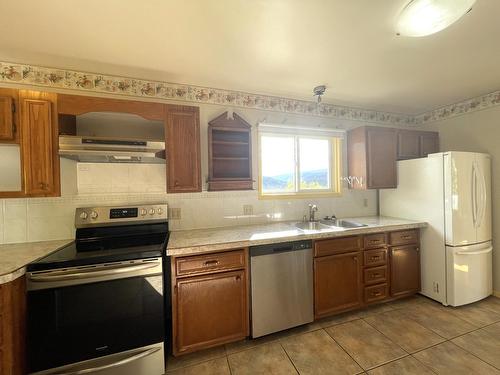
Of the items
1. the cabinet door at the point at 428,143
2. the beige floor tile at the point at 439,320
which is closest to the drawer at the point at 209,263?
the beige floor tile at the point at 439,320

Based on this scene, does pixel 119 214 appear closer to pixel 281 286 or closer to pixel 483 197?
pixel 281 286

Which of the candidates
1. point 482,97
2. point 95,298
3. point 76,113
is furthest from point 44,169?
point 482,97

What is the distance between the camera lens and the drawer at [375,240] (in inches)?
89.3

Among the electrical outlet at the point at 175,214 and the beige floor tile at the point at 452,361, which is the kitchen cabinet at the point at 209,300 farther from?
the beige floor tile at the point at 452,361

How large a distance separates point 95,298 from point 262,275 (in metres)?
1.21

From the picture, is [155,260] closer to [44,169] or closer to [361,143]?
[44,169]

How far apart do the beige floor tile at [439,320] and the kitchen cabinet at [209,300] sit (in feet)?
5.73

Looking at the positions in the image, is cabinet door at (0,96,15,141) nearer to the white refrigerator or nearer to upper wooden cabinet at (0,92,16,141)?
upper wooden cabinet at (0,92,16,141)

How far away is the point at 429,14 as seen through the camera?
3.88ft

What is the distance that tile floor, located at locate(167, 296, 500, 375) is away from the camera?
1.58 meters

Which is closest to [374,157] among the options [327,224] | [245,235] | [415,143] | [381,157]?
[381,157]

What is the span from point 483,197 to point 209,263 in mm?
3059

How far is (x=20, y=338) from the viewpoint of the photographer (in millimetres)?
1286

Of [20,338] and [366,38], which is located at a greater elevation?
[366,38]
